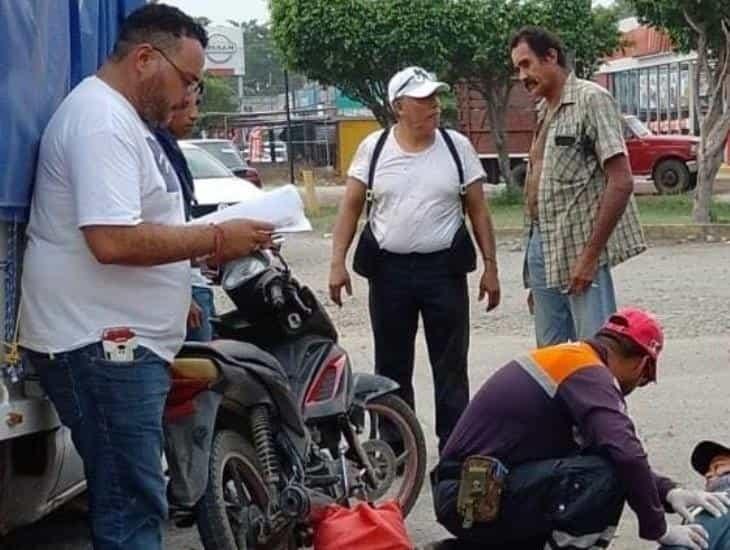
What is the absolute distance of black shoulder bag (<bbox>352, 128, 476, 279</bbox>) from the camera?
20.6ft

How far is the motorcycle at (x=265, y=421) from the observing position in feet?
14.3

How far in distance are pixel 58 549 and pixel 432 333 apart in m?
1.90

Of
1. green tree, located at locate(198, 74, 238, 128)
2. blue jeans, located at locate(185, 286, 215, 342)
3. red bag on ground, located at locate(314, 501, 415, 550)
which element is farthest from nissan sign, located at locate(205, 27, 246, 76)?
red bag on ground, located at locate(314, 501, 415, 550)

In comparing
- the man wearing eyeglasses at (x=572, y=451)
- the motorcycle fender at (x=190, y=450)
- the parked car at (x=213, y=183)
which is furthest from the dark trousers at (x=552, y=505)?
the parked car at (x=213, y=183)

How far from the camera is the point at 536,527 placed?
4539 millimetres

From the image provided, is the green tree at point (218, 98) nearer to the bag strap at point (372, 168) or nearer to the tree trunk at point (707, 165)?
the tree trunk at point (707, 165)

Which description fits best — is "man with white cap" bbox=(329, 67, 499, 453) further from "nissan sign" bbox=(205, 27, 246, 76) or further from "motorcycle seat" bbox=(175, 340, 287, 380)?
"nissan sign" bbox=(205, 27, 246, 76)

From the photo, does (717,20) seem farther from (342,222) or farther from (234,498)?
(234,498)

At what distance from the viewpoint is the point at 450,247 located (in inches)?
246

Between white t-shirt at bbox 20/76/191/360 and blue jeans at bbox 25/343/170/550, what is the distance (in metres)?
0.06

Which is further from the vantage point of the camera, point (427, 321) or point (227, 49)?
point (227, 49)

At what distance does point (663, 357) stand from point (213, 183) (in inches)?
331

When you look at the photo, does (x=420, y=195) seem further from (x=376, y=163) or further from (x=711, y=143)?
(x=711, y=143)

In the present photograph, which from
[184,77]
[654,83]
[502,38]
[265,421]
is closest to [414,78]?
[265,421]
